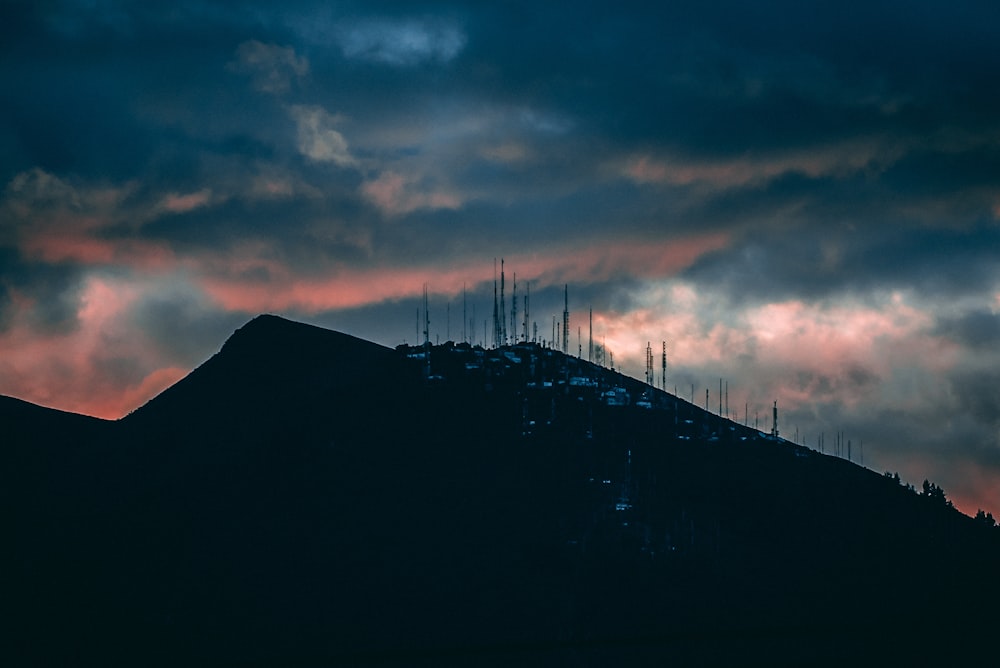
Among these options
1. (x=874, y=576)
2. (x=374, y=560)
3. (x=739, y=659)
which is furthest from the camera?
(x=874, y=576)

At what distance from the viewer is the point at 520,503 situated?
598ft

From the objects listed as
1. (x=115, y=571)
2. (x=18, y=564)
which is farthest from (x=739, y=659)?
(x=18, y=564)

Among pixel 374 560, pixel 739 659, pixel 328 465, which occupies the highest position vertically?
pixel 328 465

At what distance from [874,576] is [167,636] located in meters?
113

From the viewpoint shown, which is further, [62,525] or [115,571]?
[62,525]

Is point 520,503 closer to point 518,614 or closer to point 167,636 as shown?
point 518,614

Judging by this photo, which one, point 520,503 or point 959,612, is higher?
point 520,503

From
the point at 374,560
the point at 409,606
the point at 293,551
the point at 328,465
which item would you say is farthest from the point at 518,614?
the point at 328,465

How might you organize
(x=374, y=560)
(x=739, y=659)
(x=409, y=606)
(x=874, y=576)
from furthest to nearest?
(x=874, y=576) < (x=374, y=560) < (x=409, y=606) < (x=739, y=659)

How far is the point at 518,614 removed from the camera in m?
158

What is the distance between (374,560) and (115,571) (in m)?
41.6

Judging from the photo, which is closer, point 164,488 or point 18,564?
point 18,564

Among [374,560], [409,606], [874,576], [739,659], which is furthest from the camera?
[874,576]

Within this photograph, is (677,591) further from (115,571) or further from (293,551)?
(115,571)
